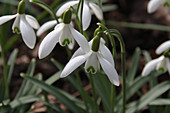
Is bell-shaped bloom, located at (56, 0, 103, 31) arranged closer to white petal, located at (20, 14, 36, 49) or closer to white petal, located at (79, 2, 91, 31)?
white petal, located at (79, 2, 91, 31)

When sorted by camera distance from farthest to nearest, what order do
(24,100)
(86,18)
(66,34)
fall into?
(24,100)
(86,18)
(66,34)

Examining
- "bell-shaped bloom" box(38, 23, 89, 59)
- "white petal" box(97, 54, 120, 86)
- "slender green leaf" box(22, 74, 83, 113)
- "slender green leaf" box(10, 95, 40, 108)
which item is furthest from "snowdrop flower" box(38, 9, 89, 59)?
"slender green leaf" box(10, 95, 40, 108)

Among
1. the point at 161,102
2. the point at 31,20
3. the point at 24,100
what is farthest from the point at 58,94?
the point at 161,102

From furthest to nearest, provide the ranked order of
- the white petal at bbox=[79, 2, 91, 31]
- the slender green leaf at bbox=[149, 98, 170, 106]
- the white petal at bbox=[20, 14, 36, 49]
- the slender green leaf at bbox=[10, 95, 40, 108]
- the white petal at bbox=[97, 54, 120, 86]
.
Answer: the slender green leaf at bbox=[10, 95, 40, 108], the slender green leaf at bbox=[149, 98, 170, 106], the white petal at bbox=[79, 2, 91, 31], the white petal at bbox=[20, 14, 36, 49], the white petal at bbox=[97, 54, 120, 86]

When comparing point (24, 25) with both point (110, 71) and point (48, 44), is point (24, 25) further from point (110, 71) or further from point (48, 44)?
point (110, 71)

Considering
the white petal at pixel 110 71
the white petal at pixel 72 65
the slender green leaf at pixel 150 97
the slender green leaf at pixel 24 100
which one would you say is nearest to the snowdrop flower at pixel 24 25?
the white petal at pixel 72 65

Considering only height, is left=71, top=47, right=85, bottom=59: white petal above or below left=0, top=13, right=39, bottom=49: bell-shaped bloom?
below
